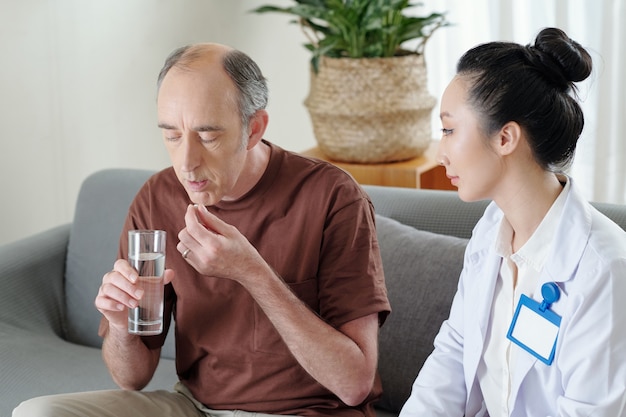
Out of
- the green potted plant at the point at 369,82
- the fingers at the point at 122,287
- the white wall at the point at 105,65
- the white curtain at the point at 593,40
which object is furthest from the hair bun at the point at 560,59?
the white curtain at the point at 593,40

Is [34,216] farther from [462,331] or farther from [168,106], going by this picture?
[462,331]

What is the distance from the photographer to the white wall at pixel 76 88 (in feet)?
10.4

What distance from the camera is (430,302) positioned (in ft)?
7.04

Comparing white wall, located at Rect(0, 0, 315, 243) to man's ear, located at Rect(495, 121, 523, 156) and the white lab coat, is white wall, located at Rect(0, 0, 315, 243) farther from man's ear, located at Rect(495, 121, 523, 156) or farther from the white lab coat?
man's ear, located at Rect(495, 121, 523, 156)

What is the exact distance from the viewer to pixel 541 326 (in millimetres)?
1506

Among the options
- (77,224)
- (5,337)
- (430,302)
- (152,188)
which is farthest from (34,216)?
(430,302)

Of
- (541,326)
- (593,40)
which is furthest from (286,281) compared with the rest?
(593,40)

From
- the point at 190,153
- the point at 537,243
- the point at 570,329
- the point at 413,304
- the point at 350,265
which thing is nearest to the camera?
the point at 570,329

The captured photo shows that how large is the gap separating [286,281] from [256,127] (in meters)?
0.30

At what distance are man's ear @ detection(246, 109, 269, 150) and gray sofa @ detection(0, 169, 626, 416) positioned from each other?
59cm

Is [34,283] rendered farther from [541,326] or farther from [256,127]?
[541,326]

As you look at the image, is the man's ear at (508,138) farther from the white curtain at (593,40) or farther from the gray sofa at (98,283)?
the white curtain at (593,40)

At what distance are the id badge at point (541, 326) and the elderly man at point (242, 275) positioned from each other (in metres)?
0.31

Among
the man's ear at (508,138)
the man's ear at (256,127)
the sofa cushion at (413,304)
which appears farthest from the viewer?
the sofa cushion at (413,304)
